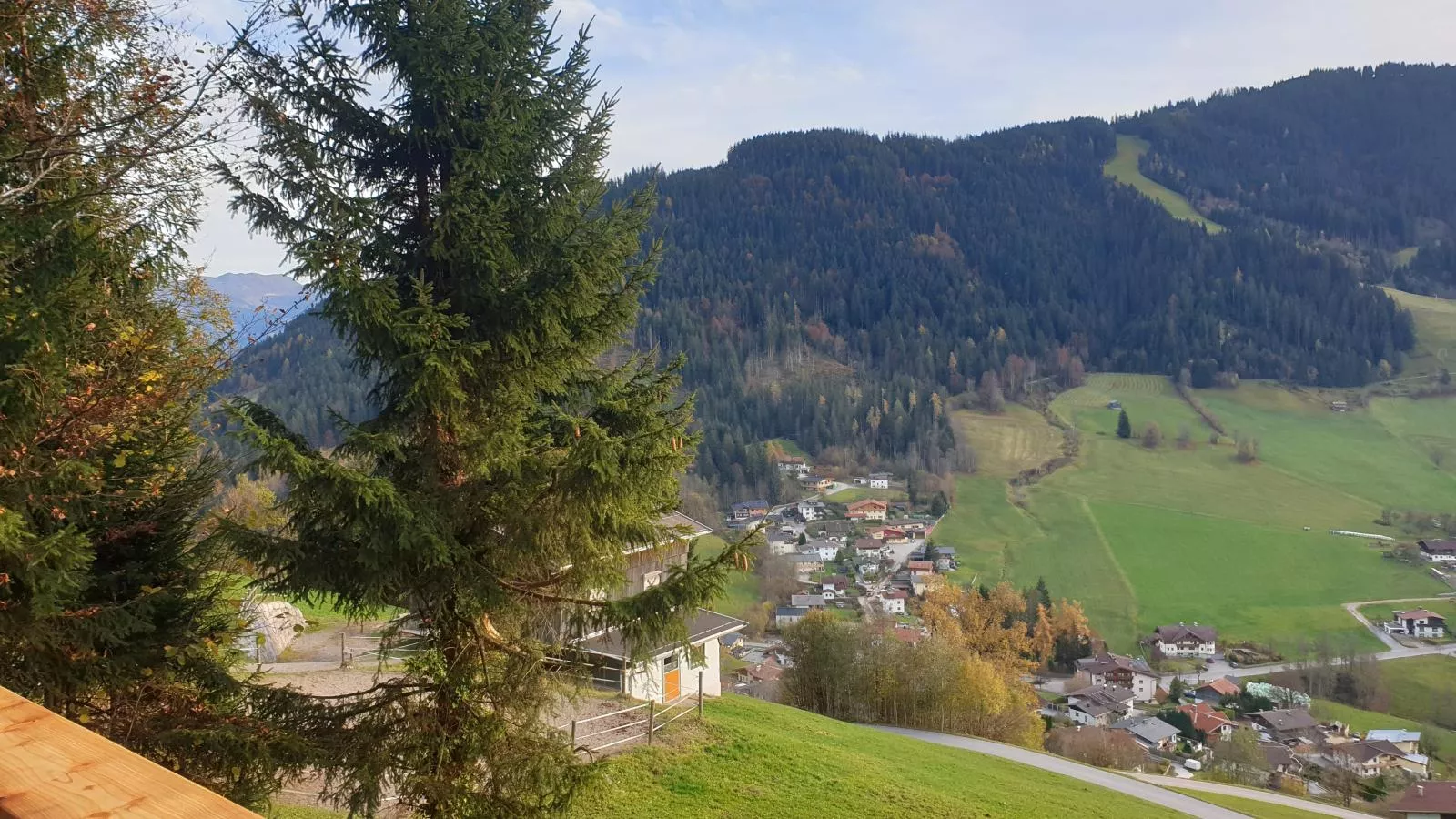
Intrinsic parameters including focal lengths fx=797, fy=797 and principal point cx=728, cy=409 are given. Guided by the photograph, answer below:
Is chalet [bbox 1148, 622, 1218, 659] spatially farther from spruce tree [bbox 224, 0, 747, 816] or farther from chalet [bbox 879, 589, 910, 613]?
spruce tree [bbox 224, 0, 747, 816]

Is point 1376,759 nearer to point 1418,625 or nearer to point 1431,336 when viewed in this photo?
point 1418,625

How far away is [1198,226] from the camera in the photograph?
628 feet

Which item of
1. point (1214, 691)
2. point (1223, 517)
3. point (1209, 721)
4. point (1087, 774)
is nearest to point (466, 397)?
point (1087, 774)

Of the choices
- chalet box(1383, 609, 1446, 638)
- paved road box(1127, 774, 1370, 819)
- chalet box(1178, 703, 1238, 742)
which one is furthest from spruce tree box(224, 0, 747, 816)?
chalet box(1383, 609, 1446, 638)

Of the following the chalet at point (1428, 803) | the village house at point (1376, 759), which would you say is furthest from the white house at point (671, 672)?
the village house at point (1376, 759)

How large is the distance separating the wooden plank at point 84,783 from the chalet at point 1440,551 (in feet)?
347

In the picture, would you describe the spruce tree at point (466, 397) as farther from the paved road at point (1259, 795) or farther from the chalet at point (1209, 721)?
the chalet at point (1209, 721)

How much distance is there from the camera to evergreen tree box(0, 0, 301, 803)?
554 centimetres

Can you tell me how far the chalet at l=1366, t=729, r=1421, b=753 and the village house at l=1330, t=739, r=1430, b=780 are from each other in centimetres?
83

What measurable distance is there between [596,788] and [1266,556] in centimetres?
9249

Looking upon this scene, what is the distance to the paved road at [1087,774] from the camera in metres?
22.6

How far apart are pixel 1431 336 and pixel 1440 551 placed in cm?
9816

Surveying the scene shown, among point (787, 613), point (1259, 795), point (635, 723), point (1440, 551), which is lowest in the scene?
point (787, 613)

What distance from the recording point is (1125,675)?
6006 cm
